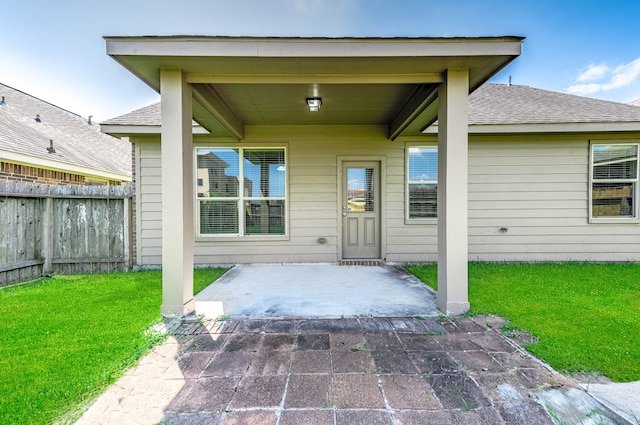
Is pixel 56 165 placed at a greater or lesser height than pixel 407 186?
greater

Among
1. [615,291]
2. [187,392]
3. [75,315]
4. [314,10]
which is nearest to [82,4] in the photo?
[314,10]

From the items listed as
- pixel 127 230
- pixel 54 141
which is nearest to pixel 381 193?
pixel 127 230

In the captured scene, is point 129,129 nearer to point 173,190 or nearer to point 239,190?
point 239,190

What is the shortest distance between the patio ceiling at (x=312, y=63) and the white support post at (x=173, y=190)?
9.8 inches

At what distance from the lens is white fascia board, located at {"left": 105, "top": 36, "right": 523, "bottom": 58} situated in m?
2.79

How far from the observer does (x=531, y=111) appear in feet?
19.1

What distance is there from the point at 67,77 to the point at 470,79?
13.1 metres

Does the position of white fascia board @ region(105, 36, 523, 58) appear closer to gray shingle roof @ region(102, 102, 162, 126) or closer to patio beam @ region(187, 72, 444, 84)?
patio beam @ region(187, 72, 444, 84)

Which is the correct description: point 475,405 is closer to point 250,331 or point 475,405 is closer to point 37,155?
point 250,331

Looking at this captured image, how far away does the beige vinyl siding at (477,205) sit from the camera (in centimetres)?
572

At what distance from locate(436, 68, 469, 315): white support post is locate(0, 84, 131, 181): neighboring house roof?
784 centimetres

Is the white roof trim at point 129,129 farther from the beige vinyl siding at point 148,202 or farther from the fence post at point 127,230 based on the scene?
the fence post at point 127,230

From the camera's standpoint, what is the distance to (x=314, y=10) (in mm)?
6539

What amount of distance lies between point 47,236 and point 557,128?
30.4 ft
